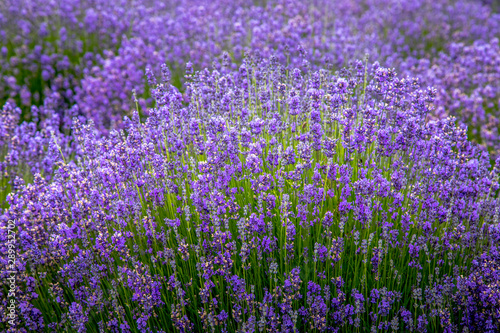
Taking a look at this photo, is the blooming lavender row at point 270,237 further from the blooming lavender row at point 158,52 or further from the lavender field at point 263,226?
the blooming lavender row at point 158,52

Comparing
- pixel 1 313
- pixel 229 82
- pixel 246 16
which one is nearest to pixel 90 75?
pixel 246 16

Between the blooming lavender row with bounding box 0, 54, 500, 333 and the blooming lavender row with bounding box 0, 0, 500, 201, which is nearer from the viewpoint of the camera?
the blooming lavender row with bounding box 0, 54, 500, 333

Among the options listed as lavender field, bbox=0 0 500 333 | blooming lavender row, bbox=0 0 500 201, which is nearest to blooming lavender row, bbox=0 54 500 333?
lavender field, bbox=0 0 500 333

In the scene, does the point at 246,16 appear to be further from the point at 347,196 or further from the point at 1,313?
the point at 1,313

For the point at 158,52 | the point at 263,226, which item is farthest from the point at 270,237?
the point at 158,52

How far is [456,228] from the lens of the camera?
2.83 m

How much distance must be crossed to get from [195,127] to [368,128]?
1294mm

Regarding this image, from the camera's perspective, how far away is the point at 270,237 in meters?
2.67

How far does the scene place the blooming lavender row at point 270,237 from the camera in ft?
8.28

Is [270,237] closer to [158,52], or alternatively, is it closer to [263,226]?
[263,226]

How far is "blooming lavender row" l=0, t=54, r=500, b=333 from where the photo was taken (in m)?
2.52

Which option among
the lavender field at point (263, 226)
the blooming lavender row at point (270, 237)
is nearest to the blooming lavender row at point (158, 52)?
the lavender field at point (263, 226)

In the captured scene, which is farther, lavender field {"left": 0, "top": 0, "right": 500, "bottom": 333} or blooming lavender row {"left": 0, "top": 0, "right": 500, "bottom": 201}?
blooming lavender row {"left": 0, "top": 0, "right": 500, "bottom": 201}

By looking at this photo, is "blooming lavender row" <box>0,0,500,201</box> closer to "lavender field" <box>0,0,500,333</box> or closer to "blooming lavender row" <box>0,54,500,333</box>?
"lavender field" <box>0,0,500,333</box>
